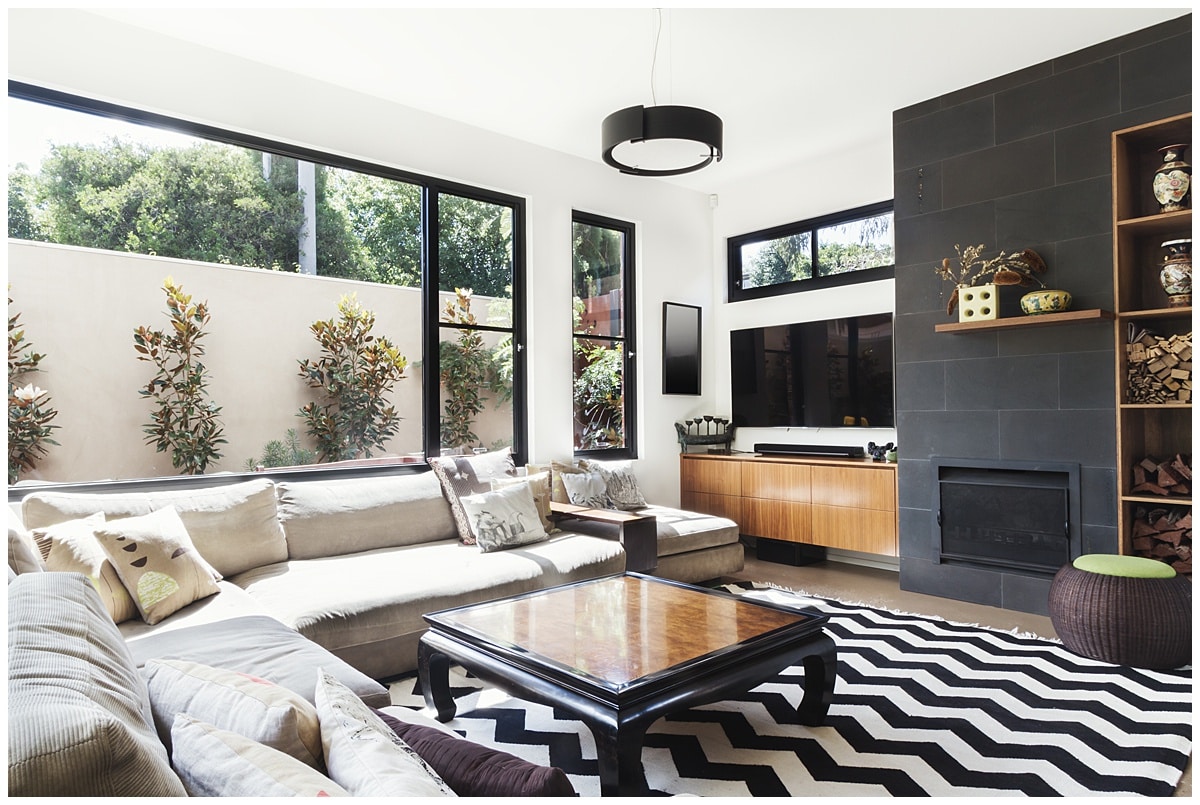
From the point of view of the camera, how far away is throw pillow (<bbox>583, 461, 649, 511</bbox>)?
448cm

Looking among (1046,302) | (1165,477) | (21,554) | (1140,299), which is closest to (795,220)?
(1046,302)

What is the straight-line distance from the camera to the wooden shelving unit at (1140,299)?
325 centimetres

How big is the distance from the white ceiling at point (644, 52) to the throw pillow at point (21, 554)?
2.36m

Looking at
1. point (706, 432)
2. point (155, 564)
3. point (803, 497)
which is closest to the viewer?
point (155, 564)

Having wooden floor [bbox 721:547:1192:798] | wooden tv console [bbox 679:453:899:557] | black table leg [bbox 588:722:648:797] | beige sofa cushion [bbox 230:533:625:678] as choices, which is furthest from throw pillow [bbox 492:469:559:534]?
black table leg [bbox 588:722:648:797]

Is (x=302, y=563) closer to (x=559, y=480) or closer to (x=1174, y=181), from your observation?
(x=559, y=480)

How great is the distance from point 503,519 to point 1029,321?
2.85m

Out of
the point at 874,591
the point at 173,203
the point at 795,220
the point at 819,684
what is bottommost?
the point at 874,591

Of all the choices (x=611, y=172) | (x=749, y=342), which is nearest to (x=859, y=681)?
(x=749, y=342)

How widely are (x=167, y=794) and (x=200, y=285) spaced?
4485 mm

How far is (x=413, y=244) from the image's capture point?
4.46m

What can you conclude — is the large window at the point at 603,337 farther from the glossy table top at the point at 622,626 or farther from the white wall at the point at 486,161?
the glossy table top at the point at 622,626

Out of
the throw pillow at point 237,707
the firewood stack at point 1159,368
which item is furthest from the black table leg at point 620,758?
the firewood stack at point 1159,368

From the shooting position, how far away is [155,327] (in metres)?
4.10
